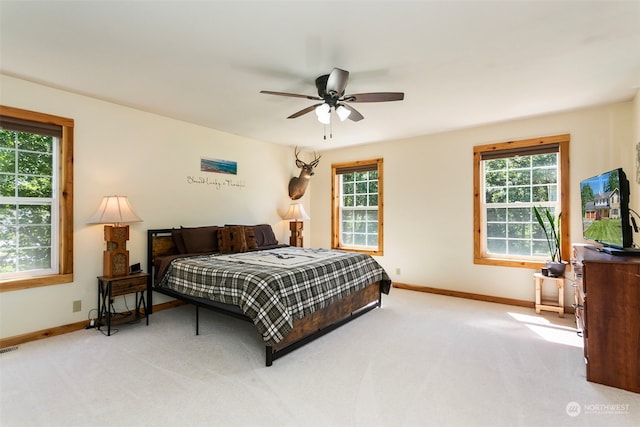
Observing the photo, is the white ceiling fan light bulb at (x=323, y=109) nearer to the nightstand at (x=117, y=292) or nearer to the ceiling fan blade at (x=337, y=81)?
the ceiling fan blade at (x=337, y=81)

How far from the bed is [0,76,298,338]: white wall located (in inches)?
17.3

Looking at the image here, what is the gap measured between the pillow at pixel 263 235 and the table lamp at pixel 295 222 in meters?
0.55

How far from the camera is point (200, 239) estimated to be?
4.18m

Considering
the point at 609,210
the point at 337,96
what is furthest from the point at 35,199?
the point at 609,210

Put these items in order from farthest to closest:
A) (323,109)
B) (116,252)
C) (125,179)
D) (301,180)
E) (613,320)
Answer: (301,180)
(125,179)
(116,252)
(323,109)
(613,320)

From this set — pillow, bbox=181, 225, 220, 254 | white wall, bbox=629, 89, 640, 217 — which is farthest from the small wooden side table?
pillow, bbox=181, 225, 220, 254

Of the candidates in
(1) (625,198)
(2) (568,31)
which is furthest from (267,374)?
(2) (568,31)

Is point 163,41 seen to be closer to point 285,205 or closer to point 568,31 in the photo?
point 568,31

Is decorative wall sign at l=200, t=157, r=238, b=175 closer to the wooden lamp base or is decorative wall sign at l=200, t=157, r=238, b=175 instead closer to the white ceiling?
the white ceiling

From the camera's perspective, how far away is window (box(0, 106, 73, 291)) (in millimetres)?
2986

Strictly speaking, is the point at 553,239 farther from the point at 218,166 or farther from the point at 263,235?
the point at 218,166

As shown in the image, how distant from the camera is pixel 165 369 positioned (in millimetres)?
2494

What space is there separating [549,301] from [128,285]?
16.8 feet

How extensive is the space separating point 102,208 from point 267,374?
8.28 feet
